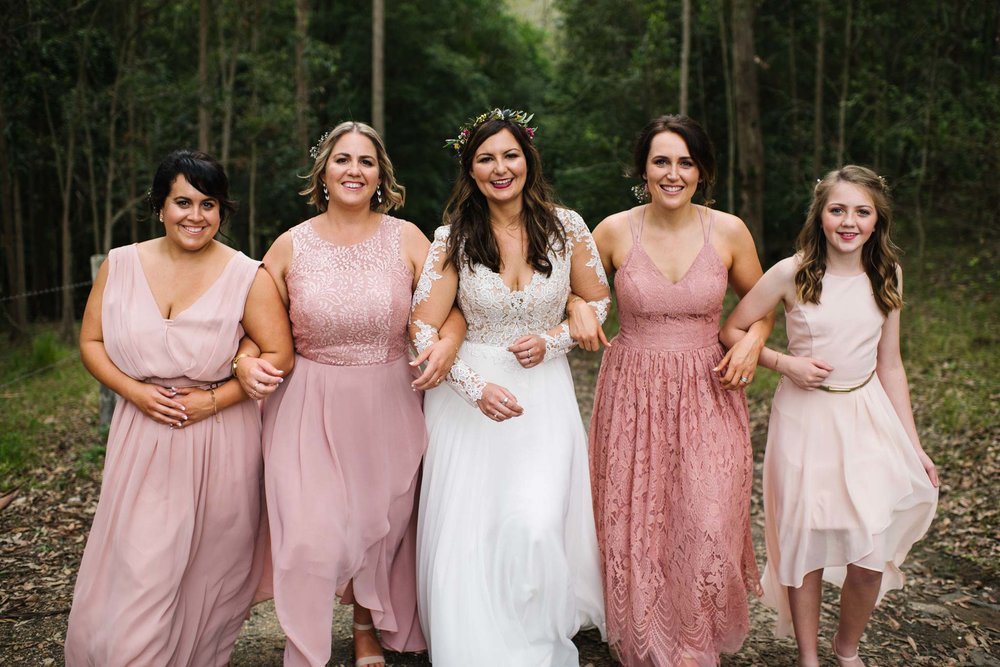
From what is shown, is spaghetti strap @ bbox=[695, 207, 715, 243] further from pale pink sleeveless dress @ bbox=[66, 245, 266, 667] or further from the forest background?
pale pink sleeveless dress @ bbox=[66, 245, 266, 667]

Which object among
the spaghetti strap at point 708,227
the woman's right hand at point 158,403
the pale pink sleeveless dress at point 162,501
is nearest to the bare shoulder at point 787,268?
the spaghetti strap at point 708,227

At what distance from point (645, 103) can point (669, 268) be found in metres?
17.4

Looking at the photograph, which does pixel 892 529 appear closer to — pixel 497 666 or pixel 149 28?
pixel 497 666

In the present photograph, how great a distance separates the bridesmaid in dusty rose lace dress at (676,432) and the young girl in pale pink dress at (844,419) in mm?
219

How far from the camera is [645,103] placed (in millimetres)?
20188

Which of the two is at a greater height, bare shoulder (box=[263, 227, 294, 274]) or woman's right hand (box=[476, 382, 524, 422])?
bare shoulder (box=[263, 227, 294, 274])

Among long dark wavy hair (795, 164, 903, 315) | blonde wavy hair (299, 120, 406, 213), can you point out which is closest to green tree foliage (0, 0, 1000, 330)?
blonde wavy hair (299, 120, 406, 213)

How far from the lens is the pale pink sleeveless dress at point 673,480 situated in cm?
361

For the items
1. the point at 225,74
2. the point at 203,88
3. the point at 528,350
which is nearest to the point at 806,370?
the point at 528,350

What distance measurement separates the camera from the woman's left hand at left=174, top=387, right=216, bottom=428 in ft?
11.0

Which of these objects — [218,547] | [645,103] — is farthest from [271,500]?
[645,103]

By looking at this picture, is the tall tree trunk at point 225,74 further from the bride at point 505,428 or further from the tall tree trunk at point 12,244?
the bride at point 505,428

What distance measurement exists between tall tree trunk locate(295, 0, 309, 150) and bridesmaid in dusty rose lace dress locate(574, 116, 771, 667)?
14.4 meters

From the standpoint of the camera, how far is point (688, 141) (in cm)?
367
